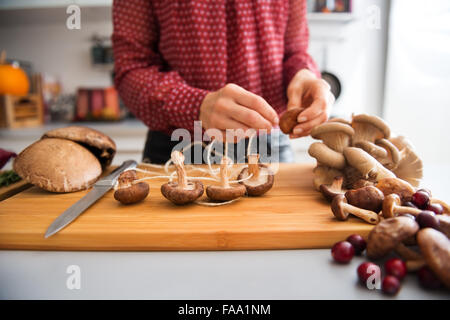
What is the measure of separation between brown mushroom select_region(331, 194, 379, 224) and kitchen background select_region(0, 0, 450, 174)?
1.60 m

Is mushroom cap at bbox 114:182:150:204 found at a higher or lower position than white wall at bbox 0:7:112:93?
lower

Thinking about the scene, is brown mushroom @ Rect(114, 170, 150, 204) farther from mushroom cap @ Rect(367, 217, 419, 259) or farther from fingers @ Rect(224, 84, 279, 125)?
mushroom cap @ Rect(367, 217, 419, 259)

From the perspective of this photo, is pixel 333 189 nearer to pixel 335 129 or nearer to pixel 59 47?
pixel 335 129

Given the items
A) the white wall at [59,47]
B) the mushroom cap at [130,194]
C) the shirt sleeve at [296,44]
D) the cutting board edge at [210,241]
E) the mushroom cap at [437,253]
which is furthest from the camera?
the white wall at [59,47]

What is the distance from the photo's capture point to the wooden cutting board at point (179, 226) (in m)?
0.50

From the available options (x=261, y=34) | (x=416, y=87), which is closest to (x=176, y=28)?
(x=261, y=34)

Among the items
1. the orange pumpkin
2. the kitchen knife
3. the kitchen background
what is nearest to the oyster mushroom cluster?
the kitchen knife

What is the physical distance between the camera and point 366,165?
2.02 feet

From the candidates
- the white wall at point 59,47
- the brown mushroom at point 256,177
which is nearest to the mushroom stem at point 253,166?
the brown mushroom at point 256,177

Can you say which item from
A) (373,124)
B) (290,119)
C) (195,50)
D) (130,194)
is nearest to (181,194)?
(130,194)

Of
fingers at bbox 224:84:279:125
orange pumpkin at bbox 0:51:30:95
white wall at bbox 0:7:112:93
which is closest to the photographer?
fingers at bbox 224:84:279:125

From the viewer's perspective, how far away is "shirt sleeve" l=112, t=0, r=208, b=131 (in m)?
0.88

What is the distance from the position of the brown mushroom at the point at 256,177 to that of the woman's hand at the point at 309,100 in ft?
0.50

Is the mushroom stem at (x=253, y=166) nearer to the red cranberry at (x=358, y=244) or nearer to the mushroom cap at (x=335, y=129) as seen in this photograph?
the mushroom cap at (x=335, y=129)
